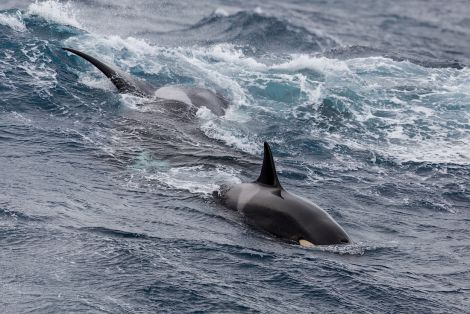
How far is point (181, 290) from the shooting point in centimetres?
1272

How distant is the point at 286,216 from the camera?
15.7m

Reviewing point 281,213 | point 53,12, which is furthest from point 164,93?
point 53,12

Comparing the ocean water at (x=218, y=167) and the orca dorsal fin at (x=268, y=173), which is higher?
the orca dorsal fin at (x=268, y=173)

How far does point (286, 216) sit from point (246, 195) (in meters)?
1.38

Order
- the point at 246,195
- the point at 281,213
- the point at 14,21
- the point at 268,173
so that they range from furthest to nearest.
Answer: the point at 14,21 → the point at 246,195 → the point at 268,173 → the point at 281,213

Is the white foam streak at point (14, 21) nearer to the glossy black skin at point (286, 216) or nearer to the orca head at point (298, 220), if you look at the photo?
the glossy black skin at point (286, 216)

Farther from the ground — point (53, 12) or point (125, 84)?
point (53, 12)

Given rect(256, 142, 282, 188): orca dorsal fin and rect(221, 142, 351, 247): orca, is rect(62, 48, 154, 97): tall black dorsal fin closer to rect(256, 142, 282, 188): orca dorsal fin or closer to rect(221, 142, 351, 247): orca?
rect(221, 142, 351, 247): orca

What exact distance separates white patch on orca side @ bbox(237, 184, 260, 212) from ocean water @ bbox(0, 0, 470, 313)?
0.29 metres

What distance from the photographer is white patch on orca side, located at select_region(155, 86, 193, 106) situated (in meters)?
23.7

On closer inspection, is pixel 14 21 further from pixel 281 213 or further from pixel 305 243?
pixel 305 243

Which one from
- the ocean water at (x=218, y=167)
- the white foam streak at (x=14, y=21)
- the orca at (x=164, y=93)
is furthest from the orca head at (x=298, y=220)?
the white foam streak at (x=14, y=21)

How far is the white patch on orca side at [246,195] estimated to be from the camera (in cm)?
1661

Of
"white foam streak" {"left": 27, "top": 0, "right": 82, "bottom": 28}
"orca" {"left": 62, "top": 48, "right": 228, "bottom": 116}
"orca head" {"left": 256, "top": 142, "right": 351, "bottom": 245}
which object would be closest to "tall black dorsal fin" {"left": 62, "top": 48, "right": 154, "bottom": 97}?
"orca" {"left": 62, "top": 48, "right": 228, "bottom": 116}
